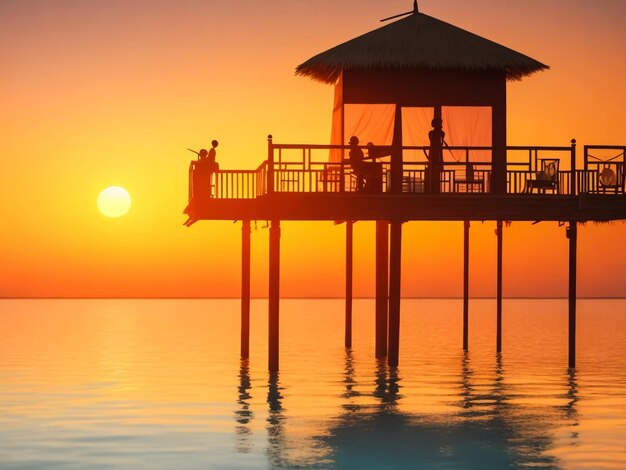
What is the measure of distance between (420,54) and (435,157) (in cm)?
273

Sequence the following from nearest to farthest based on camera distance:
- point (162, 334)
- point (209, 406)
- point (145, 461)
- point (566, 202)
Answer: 1. point (145, 461)
2. point (209, 406)
3. point (566, 202)
4. point (162, 334)

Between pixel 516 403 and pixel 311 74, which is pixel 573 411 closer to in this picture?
pixel 516 403

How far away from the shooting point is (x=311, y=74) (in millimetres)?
32812

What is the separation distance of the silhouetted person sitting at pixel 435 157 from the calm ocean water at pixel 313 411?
4.99 m

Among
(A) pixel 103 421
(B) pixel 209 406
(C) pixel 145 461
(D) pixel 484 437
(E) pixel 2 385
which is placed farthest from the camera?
(E) pixel 2 385

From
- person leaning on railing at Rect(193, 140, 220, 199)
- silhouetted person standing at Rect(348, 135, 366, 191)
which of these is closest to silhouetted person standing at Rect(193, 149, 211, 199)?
person leaning on railing at Rect(193, 140, 220, 199)

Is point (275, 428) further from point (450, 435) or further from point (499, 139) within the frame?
point (499, 139)

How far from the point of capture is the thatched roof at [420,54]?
3075cm

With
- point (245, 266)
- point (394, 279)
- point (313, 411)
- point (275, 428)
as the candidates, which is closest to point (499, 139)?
point (394, 279)

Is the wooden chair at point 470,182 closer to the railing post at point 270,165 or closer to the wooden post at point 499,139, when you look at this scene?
the wooden post at point 499,139

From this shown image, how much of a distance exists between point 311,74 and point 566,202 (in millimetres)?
7828

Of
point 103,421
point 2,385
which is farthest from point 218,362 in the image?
point 103,421

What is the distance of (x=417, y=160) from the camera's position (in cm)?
3020

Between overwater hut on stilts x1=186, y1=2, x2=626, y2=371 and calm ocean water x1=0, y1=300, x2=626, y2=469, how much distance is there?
2631 millimetres
